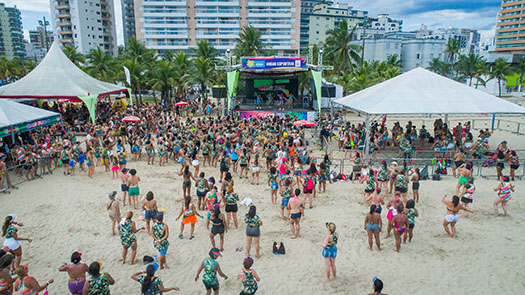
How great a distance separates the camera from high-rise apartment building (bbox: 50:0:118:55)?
6925 centimetres

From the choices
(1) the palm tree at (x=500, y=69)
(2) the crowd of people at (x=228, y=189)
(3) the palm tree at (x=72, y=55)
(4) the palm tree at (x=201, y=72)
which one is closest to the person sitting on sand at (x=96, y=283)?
(2) the crowd of people at (x=228, y=189)

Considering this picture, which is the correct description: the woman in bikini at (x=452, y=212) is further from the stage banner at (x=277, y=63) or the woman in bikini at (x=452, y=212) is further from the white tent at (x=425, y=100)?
the stage banner at (x=277, y=63)

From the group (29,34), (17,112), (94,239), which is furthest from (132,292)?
(29,34)

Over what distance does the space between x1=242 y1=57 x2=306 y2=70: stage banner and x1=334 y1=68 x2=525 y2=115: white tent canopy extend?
900cm

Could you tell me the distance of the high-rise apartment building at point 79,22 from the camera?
69.2 metres

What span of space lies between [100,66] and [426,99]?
108 feet

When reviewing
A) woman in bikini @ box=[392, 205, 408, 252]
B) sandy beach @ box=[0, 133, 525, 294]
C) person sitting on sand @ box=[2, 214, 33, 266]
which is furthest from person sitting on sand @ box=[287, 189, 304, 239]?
person sitting on sand @ box=[2, 214, 33, 266]

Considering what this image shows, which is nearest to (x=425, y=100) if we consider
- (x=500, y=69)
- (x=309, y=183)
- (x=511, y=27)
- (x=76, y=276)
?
(x=309, y=183)

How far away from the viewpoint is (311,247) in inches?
338

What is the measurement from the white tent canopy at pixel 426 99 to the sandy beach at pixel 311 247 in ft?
14.7

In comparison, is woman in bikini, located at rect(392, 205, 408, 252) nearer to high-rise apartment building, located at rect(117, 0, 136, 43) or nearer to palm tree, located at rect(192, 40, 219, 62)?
palm tree, located at rect(192, 40, 219, 62)

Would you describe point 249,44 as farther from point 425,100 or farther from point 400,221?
point 400,221

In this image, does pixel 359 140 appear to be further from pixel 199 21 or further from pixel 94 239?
pixel 199 21

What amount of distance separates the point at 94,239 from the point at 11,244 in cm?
195
